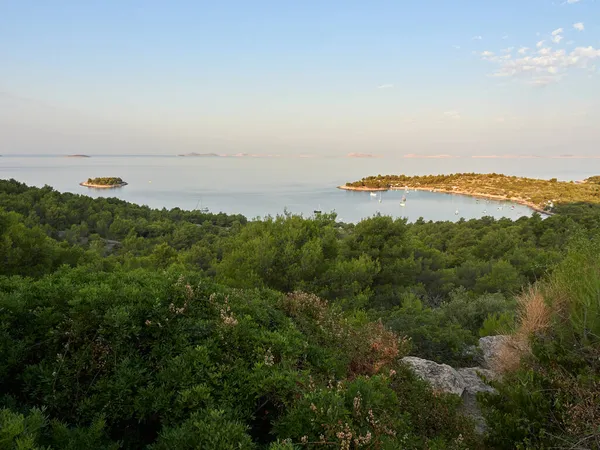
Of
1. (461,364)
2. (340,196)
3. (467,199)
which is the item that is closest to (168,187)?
(340,196)

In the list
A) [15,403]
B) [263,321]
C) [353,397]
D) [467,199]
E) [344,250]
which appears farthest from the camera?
[467,199]

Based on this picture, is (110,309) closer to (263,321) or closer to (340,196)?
(263,321)

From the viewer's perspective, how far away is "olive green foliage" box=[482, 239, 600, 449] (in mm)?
3447

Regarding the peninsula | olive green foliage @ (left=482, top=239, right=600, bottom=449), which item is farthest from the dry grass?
the peninsula

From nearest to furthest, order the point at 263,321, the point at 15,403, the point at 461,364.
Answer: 1. the point at 15,403
2. the point at 263,321
3. the point at 461,364

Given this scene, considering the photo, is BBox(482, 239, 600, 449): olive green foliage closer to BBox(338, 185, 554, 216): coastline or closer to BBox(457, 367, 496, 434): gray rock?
BBox(457, 367, 496, 434): gray rock

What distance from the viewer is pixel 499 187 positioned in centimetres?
11119

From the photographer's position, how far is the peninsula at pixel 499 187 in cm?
8145

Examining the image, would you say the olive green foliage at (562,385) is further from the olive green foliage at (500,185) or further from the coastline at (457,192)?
the coastline at (457,192)

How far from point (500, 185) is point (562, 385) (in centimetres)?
12493

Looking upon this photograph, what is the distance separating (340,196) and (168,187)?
155ft

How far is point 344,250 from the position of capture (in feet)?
54.4

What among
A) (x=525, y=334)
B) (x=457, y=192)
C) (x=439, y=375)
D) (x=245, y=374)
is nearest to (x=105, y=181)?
(x=457, y=192)

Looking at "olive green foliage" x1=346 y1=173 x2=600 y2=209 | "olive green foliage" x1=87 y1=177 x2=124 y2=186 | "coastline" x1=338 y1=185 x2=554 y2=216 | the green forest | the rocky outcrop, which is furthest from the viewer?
"olive green foliage" x1=87 y1=177 x2=124 y2=186
